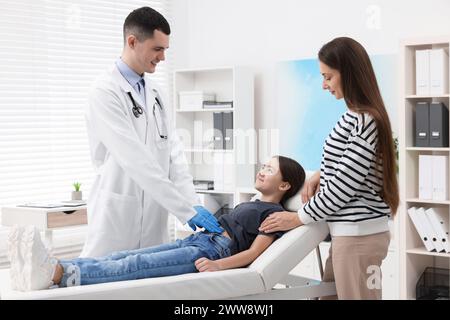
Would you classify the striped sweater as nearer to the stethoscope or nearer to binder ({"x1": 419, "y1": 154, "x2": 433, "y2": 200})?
the stethoscope

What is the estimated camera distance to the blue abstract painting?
4.63m

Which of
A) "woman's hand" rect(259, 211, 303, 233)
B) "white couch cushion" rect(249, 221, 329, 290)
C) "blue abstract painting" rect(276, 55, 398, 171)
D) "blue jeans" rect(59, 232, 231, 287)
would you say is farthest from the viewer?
"blue abstract painting" rect(276, 55, 398, 171)

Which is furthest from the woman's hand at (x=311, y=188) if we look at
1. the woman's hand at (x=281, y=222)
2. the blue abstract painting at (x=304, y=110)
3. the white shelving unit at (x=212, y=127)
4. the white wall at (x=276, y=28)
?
the white shelving unit at (x=212, y=127)

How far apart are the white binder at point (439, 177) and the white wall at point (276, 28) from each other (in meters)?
0.51

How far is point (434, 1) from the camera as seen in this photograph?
163 inches

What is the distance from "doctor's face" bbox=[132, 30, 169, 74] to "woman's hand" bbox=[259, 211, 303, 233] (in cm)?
79

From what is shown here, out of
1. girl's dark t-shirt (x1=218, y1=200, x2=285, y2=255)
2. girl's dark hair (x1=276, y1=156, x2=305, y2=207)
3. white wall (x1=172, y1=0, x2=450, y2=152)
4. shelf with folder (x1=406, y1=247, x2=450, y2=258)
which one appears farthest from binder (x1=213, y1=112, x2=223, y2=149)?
girl's dark t-shirt (x1=218, y1=200, x2=285, y2=255)

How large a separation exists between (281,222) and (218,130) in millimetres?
2531

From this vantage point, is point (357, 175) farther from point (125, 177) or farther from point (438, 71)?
point (438, 71)

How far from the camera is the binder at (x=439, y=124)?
3.84 metres

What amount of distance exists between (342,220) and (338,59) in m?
0.56

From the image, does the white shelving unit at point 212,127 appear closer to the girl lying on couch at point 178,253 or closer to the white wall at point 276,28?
the white wall at point 276,28

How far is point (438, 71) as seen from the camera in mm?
3830
